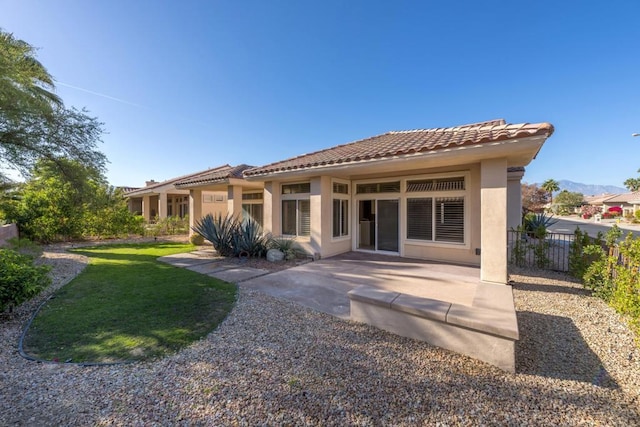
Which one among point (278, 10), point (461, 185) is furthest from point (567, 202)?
point (278, 10)

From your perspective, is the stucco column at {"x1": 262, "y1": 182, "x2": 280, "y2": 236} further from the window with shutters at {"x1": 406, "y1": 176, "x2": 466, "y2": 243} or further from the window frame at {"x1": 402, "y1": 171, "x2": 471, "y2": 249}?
the window with shutters at {"x1": 406, "y1": 176, "x2": 466, "y2": 243}

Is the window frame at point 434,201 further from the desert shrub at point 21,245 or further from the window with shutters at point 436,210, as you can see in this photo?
the desert shrub at point 21,245

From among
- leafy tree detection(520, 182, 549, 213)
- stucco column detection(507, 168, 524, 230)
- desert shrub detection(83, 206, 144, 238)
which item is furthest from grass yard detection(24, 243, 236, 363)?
leafy tree detection(520, 182, 549, 213)

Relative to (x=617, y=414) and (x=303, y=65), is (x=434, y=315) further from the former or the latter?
(x=303, y=65)

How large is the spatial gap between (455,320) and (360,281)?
369 centimetres

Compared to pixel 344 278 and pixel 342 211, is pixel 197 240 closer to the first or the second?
pixel 342 211

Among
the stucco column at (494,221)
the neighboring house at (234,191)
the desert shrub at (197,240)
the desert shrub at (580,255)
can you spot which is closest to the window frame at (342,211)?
the neighboring house at (234,191)

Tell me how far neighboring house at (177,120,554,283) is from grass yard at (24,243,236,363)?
5.02 m

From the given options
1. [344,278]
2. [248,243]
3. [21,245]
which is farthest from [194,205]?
[344,278]

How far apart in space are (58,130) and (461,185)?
51.2ft

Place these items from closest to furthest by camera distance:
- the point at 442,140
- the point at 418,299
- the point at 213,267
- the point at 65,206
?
the point at 418,299 < the point at 442,140 < the point at 213,267 < the point at 65,206

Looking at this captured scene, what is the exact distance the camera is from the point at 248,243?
1087 cm

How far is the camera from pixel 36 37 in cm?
972

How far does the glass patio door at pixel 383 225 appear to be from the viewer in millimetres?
10993
